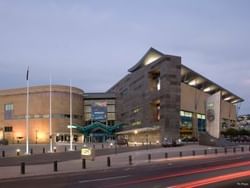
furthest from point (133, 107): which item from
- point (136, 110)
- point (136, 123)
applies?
point (136, 123)

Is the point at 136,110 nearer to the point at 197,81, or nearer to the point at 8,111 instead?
the point at 197,81

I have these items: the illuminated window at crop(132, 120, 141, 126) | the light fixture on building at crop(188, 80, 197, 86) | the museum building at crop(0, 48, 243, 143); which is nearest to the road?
the museum building at crop(0, 48, 243, 143)

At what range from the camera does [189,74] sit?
461 ft

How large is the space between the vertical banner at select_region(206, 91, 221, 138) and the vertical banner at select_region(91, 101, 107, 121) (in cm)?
9574

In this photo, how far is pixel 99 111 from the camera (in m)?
174

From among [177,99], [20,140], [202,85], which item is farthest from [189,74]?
[20,140]

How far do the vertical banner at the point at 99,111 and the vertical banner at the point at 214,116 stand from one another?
95.7 meters

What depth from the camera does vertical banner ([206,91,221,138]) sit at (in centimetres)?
7769

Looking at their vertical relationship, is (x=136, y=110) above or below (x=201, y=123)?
above

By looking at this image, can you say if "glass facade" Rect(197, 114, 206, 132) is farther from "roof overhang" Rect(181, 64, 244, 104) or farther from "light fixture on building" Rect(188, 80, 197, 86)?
"light fixture on building" Rect(188, 80, 197, 86)

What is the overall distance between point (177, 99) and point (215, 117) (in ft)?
132

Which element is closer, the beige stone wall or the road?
the road

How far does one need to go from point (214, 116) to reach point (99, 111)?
9951 centimetres

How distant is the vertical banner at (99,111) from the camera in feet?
566
